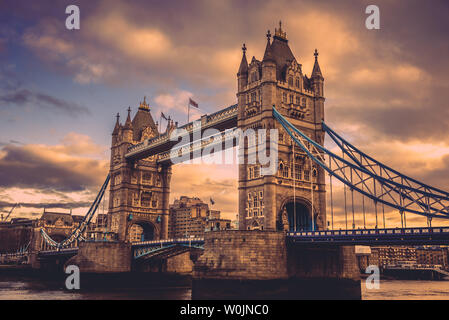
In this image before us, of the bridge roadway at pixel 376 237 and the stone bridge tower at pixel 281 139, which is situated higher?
the stone bridge tower at pixel 281 139

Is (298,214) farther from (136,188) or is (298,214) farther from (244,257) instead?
(136,188)

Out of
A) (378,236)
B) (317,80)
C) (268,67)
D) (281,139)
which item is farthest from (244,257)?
(317,80)

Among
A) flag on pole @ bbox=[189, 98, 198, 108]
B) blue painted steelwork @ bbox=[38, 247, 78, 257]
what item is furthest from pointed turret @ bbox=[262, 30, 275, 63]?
blue painted steelwork @ bbox=[38, 247, 78, 257]

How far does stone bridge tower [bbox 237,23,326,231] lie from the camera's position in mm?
57906

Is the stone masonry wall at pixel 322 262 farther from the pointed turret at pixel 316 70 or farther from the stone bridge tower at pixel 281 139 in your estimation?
the pointed turret at pixel 316 70

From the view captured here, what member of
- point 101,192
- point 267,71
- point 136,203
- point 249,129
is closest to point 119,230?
point 136,203

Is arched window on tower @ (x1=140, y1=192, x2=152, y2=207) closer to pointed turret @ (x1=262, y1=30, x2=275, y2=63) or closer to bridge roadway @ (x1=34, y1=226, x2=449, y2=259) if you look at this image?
pointed turret @ (x1=262, y1=30, x2=275, y2=63)

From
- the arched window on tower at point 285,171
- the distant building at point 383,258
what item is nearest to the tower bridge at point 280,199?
the arched window on tower at point 285,171

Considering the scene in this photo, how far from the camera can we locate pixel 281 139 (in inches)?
2356

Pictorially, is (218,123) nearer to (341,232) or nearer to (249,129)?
(249,129)

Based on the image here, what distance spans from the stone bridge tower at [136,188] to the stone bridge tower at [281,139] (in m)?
34.8

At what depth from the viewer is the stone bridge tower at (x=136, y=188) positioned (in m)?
89.1
